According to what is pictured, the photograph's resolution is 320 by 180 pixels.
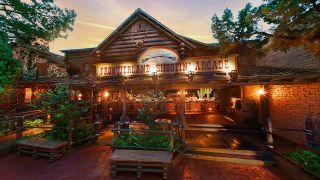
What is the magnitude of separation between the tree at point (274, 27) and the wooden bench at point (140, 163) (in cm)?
529

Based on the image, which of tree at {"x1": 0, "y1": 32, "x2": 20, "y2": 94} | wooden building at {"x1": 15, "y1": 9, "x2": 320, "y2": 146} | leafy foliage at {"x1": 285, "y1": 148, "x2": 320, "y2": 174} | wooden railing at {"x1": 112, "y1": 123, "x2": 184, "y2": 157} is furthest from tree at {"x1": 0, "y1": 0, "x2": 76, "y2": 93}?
leafy foliage at {"x1": 285, "y1": 148, "x2": 320, "y2": 174}

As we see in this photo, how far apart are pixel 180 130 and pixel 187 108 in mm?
9898

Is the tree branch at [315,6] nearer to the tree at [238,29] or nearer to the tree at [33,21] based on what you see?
the tree at [238,29]

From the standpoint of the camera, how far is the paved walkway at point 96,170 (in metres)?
5.61

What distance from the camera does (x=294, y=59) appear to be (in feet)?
30.9

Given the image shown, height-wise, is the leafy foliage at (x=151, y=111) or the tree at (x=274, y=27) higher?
the tree at (x=274, y=27)

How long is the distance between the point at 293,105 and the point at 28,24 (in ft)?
59.3

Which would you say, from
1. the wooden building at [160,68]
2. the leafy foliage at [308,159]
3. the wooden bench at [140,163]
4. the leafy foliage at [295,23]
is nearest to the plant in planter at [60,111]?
the wooden building at [160,68]

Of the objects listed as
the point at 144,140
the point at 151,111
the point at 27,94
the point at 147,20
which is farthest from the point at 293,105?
the point at 27,94

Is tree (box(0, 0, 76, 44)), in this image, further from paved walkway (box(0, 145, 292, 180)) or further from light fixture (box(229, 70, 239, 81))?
light fixture (box(229, 70, 239, 81))

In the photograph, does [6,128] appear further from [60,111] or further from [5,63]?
[60,111]

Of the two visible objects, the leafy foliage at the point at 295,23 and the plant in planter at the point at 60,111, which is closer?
the leafy foliage at the point at 295,23

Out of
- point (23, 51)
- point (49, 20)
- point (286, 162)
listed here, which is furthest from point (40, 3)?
point (286, 162)

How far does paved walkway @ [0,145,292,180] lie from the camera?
5605 mm
